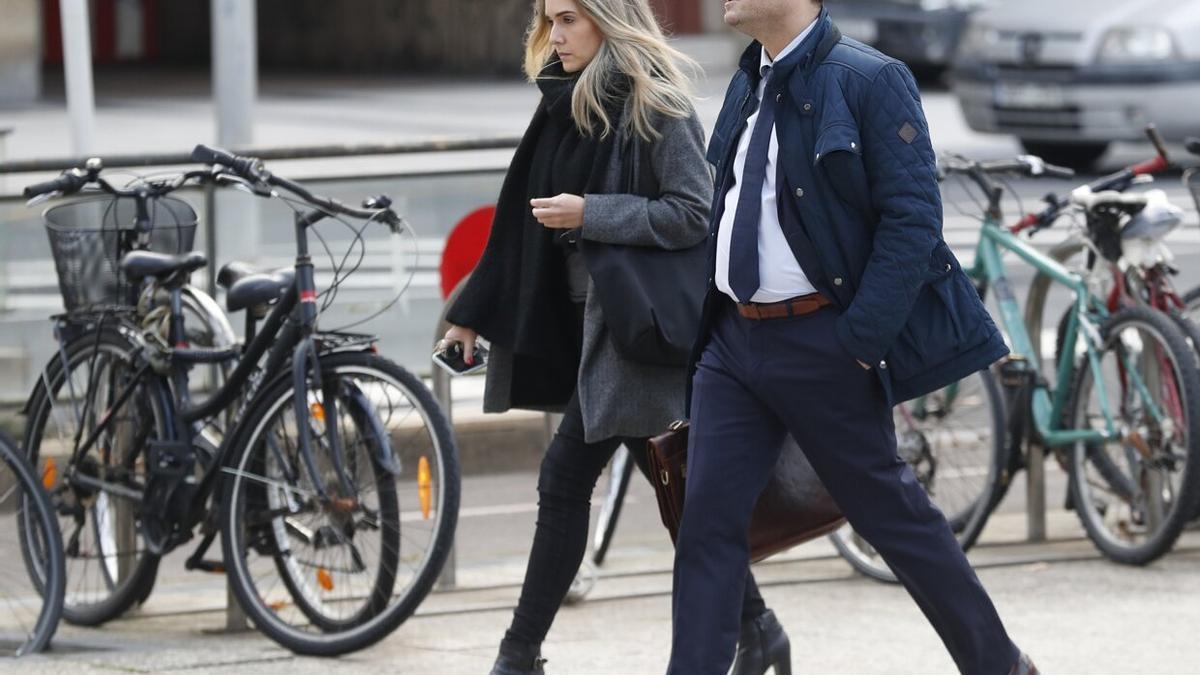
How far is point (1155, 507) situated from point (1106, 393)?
1.14 feet

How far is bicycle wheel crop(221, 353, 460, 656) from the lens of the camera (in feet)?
16.6

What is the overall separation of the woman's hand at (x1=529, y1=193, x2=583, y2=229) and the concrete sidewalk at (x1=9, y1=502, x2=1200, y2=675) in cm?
119

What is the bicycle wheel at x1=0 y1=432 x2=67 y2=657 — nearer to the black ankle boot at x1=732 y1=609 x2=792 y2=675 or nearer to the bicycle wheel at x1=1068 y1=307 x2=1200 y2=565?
the black ankle boot at x1=732 y1=609 x2=792 y2=675

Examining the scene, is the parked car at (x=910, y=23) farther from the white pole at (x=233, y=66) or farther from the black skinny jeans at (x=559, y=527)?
the black skinny jeans at (x=559, y=527)

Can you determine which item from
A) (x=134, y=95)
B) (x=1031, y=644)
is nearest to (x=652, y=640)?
(x=1031, y=644)

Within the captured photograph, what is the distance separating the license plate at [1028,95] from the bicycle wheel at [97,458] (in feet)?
36.0

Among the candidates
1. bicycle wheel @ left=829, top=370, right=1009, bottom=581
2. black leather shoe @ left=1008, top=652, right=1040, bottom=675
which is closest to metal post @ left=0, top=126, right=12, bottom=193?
bicycle wheel @ left=829, top=370, right=1009, bottom=581

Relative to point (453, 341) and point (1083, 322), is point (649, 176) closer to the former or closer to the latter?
point (453, 341)

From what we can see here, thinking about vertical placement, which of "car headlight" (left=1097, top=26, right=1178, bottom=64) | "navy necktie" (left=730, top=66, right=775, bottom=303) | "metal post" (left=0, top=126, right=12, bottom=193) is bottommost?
"car headlight" (left=1097, top=26, right=1178, bottom=64)

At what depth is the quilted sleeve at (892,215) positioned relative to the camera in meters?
3.86

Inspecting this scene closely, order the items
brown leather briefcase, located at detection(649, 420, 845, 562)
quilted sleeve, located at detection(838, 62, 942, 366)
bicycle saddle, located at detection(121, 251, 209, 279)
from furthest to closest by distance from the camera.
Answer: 1. bicycle saddle, located at detection(121, 251, 209, 279)
2. brown leather briefcase, located at detection(649, 420, 845, 562)
3. quilted sleeve, located at detection(838, 62, 942, 366)

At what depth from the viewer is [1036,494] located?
6.48 m

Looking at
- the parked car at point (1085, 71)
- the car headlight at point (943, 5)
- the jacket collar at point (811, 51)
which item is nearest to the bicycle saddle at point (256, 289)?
the jacket collar at point (811, 51)

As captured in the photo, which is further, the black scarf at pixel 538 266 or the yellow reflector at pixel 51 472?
the yellow reflector at pixel 51 472
